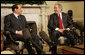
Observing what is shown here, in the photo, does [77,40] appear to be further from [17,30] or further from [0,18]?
[0,18]

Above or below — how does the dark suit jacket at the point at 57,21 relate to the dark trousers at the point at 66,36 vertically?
above

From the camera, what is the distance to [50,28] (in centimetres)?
473

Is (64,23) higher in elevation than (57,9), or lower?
lower

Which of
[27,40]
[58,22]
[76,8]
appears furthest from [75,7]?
[27,40]

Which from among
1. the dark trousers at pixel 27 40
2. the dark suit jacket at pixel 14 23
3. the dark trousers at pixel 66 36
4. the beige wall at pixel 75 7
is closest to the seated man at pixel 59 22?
the dark trousers at pixel 66 36

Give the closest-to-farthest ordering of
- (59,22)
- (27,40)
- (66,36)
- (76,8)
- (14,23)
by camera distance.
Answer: (27,40), (66,36), (14,23), (59,22), (76,8)

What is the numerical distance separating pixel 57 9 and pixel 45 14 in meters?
2.31

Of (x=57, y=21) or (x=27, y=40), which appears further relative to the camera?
(x=57, y=21)

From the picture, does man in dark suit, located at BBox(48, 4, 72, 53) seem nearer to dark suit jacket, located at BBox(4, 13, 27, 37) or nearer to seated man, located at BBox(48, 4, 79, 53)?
seated man, located at BBox(48, 4, 79, 53)

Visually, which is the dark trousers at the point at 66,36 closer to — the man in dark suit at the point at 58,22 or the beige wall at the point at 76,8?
the man in dark suit at the point at 58,22

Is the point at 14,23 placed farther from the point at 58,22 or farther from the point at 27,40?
the point at 27,40

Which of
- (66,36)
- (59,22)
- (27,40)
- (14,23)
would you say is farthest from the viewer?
(59,22)

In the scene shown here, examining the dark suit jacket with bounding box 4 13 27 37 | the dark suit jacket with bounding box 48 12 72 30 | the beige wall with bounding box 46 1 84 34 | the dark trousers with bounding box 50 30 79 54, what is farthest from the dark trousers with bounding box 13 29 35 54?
the beige wall with bounding box 46 1 84 34

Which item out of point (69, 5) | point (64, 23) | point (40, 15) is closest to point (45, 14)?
point (40, 15)
